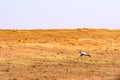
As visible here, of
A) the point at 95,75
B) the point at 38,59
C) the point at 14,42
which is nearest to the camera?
the point at 95,75

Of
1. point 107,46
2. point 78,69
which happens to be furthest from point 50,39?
point 78,69

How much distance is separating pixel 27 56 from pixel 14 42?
19.5 feet

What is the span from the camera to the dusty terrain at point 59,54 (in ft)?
48.2

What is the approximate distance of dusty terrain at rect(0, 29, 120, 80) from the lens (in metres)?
14.7

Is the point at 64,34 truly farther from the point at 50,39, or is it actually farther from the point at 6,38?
the point at 6,38

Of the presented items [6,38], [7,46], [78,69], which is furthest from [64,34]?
[78,69]

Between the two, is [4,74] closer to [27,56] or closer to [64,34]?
[27,56]

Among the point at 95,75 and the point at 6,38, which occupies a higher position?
the point at 6,38

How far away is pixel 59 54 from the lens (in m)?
21.9

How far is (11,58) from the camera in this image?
64.3 ft

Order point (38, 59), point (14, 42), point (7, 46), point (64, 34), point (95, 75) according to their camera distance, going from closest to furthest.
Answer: point (95, 75) < point (38, 59) < point (7, 46) < point (14, 42) < point (64, 34)

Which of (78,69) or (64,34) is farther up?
(64,34)

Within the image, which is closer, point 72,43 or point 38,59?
point 38,59

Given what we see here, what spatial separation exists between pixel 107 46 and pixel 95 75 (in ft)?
38.8
